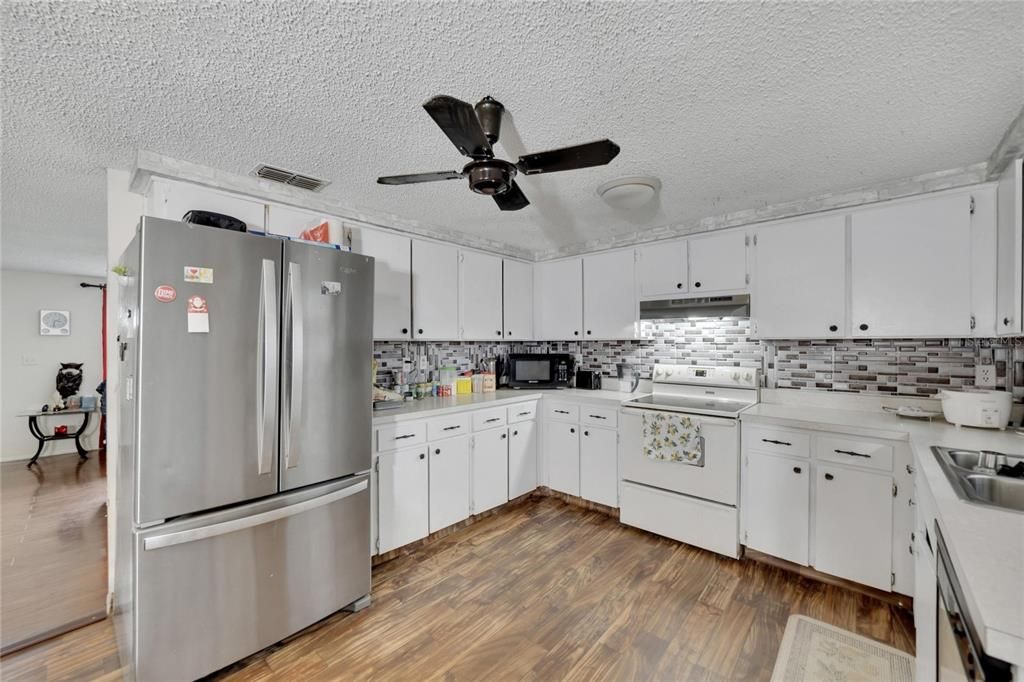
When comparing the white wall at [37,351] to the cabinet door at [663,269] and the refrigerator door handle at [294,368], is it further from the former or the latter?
the cabinet door at [663,269]

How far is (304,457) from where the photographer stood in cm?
193

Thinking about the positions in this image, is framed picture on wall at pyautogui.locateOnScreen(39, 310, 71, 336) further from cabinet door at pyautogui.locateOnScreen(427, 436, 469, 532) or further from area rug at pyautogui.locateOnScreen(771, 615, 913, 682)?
area rug at pyautogui.locateOnScreen(771, 615, 913, 682)

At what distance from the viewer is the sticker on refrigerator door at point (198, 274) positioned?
5.39 feet

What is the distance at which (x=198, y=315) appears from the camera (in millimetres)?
1651

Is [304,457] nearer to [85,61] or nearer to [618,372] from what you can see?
[85,61]

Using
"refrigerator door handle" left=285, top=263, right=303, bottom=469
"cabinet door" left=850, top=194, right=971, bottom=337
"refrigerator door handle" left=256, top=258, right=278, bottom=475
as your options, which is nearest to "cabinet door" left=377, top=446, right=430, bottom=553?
"refrigerator door handle" left=285, top=263, right=303, bottom=469

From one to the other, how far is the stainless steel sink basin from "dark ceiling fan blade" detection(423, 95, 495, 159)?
1.92 meters

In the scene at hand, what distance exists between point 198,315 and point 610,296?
302 centimetres

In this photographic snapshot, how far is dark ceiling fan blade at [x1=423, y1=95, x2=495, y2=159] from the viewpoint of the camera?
1232mm

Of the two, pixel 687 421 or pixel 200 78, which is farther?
pixel 687 421

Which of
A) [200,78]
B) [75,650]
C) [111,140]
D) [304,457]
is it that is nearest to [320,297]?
[304,457]

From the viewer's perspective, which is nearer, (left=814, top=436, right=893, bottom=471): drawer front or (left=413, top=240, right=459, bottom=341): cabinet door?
(left=814, top=436, right=893, bottom=471): drawer front

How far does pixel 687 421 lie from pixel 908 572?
4.17 ft

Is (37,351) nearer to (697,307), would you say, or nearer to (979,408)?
(697,307)
